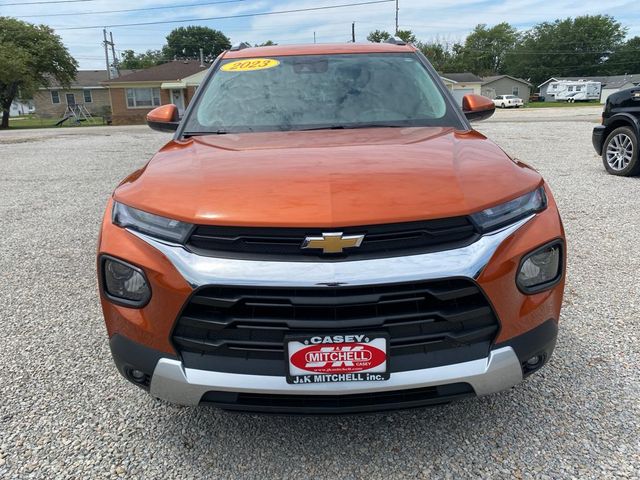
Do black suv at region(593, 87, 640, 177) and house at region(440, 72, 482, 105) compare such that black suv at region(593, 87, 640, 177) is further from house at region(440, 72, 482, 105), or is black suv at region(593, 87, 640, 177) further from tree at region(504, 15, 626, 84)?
tree at region(504, 15, 626, 84)

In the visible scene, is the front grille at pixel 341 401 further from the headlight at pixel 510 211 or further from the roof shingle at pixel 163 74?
the roof shingle at pixel 163 74

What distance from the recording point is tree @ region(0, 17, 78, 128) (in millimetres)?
38781

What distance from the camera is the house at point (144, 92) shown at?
40312 millimetres

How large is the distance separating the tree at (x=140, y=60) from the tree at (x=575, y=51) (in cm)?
6980

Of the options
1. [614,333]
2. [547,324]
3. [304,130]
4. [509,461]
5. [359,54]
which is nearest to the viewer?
[547,324]

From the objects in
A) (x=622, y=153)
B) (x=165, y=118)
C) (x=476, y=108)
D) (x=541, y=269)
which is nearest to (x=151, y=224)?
(x=541, y=269)

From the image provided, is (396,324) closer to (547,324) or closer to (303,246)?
(303,246)

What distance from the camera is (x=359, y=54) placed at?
132 inches

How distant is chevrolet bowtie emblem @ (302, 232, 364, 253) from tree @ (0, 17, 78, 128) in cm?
4485

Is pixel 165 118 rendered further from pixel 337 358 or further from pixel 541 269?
pixel 541 269

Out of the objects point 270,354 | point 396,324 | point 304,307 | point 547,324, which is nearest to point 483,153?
point 547,324

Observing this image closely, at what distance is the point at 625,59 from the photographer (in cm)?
9725

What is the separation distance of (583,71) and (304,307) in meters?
114

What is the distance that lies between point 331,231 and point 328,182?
263 millimetres
